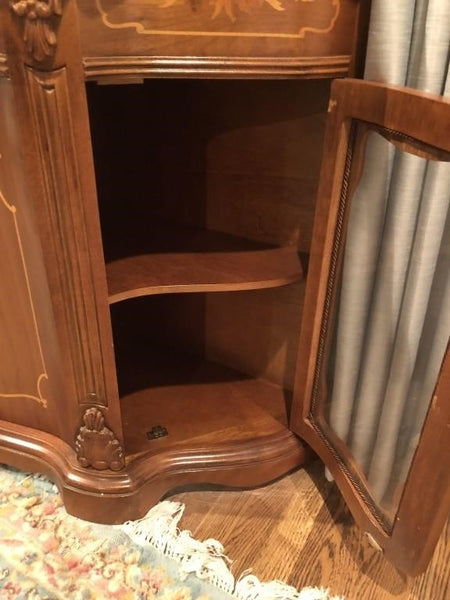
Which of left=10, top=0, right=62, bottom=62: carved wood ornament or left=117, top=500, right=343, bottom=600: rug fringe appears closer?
left=10, top=0, right=62, bottom=62: carved wood ornament

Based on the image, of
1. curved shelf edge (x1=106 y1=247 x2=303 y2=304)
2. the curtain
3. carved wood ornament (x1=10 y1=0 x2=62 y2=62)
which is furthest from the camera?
curved shelf edge (x1=106 y1=247 x2=303 y2=304)

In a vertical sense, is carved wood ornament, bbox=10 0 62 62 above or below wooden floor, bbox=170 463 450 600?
above

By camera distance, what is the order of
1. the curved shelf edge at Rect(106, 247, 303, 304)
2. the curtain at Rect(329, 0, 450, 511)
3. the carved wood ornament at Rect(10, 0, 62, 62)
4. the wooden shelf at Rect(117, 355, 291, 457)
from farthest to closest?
the wooden shelf at Rect(117, 355, 291, 457), the curved shelf edge at Rect(106, 247, 303, 304), the curtain at Rect(329, 0, 450, 511), the carved wood ornament at Rect(10, 0, 62, 62)

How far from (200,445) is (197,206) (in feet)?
1.55

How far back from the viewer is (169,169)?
108 cm

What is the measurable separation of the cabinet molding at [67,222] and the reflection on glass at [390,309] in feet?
1.28

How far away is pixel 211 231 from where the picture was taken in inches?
43.3

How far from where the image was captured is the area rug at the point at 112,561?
2.87 ft

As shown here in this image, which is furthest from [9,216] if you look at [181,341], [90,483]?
[181,341]

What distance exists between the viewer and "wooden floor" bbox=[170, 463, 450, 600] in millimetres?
897

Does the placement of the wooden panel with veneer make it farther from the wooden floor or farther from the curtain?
the wooden floor

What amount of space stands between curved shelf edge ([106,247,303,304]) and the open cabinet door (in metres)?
0.09

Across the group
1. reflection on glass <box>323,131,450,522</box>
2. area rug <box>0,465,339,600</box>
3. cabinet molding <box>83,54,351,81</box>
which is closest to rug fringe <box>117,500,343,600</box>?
area rug <box>0,465,339,600</box>

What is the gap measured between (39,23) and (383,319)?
615mm
